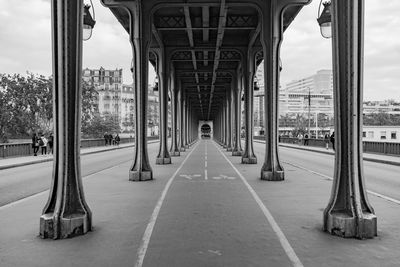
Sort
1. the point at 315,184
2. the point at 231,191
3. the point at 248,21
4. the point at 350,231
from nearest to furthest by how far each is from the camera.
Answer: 1. the point at 350,231
2. the point at 231,191
3. the point at 315,184
4. the point at 248,21

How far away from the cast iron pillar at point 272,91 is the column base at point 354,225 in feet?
27.4

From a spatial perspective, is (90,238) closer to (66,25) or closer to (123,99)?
(66,25)

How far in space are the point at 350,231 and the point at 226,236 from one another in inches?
79.6

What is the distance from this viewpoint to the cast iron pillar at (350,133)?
6.71 m

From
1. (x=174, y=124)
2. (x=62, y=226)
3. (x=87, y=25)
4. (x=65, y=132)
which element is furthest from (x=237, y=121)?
(x=62, y=226)

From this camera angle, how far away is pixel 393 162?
22562 millimetres

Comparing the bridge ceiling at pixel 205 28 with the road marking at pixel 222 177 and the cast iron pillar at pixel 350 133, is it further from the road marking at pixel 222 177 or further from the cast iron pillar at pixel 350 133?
the cast iron pillar at pixel 350 133

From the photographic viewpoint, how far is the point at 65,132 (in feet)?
22.7

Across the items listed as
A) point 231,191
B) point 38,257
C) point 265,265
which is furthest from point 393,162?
point 38,257

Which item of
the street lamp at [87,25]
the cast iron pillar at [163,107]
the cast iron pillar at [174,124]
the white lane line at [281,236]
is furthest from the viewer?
the cast iron pillar at [174,124]

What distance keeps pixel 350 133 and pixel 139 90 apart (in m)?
10.0

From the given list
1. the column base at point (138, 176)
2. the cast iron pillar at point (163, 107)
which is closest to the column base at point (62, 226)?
the column base at point (138, 176)

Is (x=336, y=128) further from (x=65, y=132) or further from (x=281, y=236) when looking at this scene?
(x=65, y=132)

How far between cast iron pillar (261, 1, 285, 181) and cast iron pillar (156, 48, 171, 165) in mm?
9585
